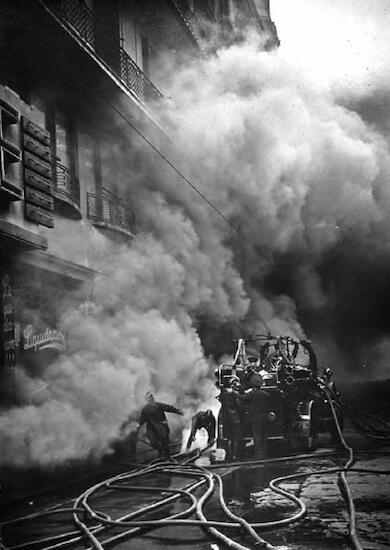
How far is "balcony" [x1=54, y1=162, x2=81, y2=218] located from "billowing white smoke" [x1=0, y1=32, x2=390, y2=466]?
949 millimetres

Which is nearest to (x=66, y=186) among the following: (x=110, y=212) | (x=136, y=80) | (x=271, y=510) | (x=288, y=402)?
(x=110, y=212)

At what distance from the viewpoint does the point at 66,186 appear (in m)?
12.5

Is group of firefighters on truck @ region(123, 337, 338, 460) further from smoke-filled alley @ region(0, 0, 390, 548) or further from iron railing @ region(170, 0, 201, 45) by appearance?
iron railing @ region(170, 0, 201, 45)

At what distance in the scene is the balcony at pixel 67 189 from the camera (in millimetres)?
11903

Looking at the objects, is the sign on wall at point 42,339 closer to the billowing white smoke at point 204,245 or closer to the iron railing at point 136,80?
the billowing white smoke at point 204,245

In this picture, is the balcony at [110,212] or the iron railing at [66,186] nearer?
the iron railing at [66,186]

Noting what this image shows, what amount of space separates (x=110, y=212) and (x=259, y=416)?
234 inches

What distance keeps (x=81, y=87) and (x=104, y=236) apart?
10.6 ft

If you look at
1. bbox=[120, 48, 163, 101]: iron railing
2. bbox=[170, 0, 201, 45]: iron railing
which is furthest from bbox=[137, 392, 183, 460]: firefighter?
bbox=[170, 0, 201, 45]: iron railing

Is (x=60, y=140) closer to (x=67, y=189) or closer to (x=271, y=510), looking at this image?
(x=67, y=189)

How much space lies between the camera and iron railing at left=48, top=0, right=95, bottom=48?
12.5 m

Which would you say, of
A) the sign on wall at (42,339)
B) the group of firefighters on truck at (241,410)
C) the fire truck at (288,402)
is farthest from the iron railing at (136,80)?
the group of firefighters on truck at (241,410)

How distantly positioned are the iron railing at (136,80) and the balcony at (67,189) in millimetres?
3442

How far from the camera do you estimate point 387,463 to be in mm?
10367
